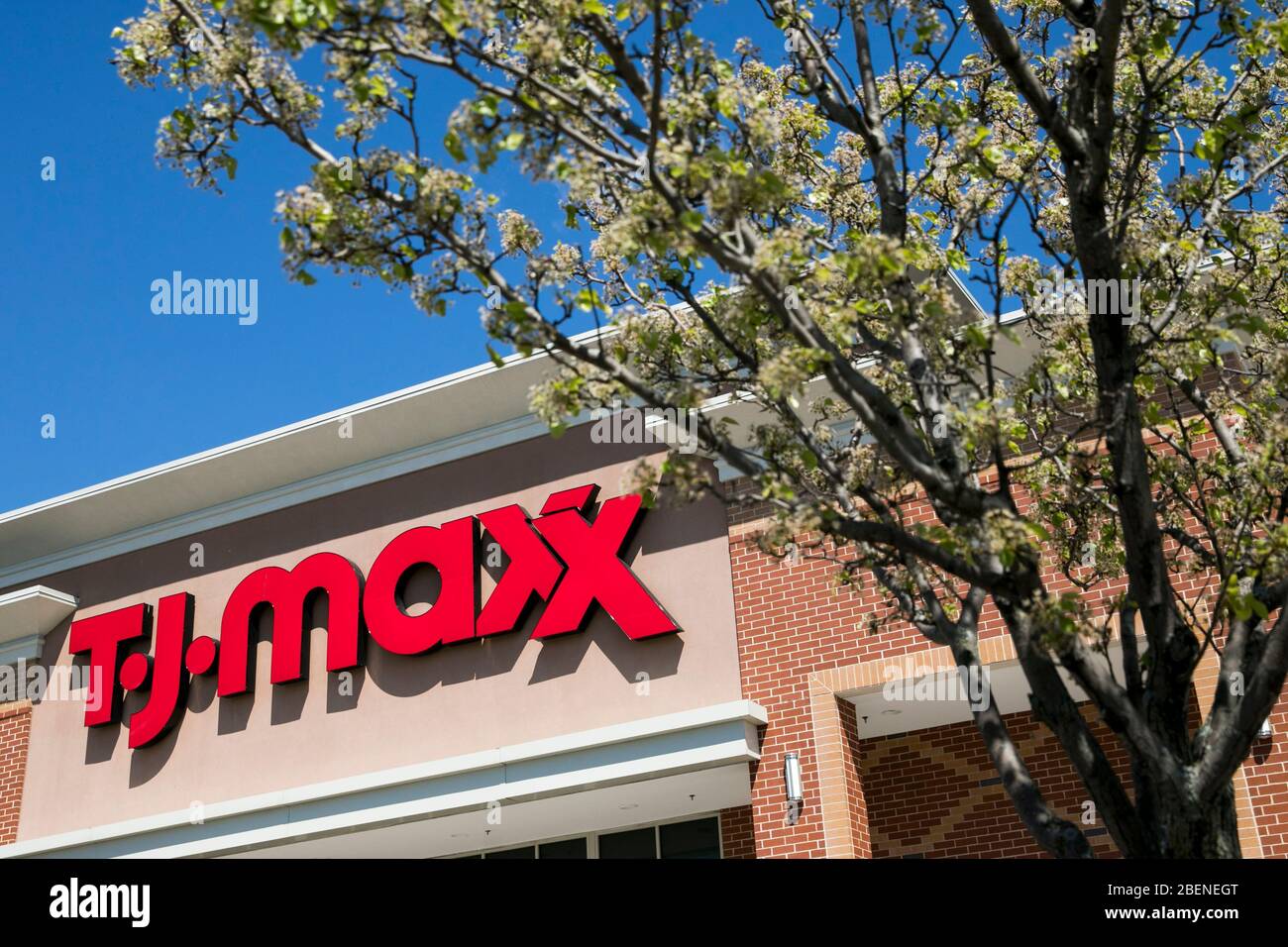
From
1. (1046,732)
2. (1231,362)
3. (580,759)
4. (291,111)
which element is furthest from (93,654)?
(1231,362)

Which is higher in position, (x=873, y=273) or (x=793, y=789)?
(x=873, y=273)

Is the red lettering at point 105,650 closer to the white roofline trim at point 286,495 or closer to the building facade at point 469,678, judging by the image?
the building facade at point 469,678

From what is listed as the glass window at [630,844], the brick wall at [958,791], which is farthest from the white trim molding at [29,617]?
the brick wall at [958,791]

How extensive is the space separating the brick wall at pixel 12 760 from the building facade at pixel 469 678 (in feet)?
0.11

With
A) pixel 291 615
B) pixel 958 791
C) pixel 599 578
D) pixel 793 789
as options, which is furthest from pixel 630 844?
pixel 291 615

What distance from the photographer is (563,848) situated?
17641 mm

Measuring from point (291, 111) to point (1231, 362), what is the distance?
1097 centimetres

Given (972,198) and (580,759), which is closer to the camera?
(972,198)

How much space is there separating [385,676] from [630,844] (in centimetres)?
395

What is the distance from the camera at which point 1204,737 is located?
6758 millimetres

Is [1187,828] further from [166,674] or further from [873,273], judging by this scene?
[166,674]
